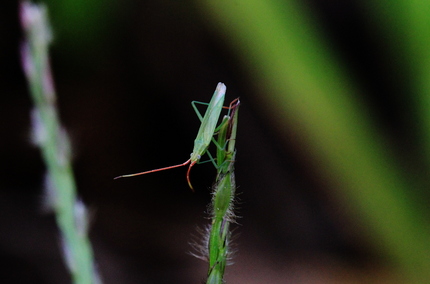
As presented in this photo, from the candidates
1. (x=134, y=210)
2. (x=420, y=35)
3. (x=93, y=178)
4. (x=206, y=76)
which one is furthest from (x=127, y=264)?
(x=420, y=35)

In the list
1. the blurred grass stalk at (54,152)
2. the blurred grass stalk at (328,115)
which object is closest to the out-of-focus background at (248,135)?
the blurred grass stalk at (328,115)

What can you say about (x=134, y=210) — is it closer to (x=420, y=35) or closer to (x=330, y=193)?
(x=330, y=193)

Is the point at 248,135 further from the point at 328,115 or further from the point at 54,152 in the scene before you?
the point at 54,152

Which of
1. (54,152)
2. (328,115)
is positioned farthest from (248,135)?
(54,152)

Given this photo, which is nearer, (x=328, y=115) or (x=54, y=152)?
(x=54, y=152)

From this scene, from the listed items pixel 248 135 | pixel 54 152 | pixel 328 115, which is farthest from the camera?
pixel 248 135
